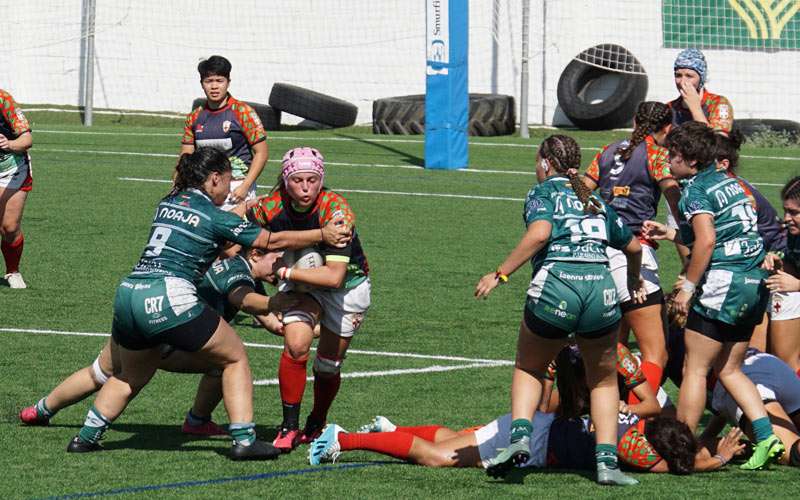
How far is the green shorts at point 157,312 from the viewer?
7.16 meters

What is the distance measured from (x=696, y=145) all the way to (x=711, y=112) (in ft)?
8.72

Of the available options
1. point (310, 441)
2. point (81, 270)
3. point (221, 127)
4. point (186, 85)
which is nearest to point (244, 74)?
point (186, 85)

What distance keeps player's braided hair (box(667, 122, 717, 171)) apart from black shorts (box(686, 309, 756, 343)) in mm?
829

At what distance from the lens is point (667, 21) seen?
1049 inches

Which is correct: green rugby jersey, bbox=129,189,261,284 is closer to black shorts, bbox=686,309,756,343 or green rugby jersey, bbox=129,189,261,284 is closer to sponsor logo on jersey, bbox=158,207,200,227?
sponsor logo on jersey, bbox=158,207,200,227

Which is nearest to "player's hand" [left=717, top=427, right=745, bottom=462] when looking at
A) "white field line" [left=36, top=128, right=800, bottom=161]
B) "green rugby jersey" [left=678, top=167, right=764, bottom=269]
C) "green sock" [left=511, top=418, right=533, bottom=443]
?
"green rugby jersey" [left=678, top=167, right=764, bottom=269]

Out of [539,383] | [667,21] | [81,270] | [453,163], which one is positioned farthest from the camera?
[667,21]

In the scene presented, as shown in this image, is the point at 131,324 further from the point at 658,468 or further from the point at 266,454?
the point at 658,468

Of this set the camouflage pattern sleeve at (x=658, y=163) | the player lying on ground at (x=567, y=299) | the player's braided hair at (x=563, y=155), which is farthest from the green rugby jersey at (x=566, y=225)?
the camouflage pattern sleeve at (x=658, y=163)

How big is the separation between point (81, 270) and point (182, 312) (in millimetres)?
7014

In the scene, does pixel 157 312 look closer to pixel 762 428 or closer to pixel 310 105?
pixel 762 428

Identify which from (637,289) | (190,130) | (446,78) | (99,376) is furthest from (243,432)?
(446,78)

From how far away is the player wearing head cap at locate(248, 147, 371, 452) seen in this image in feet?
25.1

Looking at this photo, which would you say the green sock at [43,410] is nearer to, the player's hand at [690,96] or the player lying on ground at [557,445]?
the player lying on ground at [557,445]
